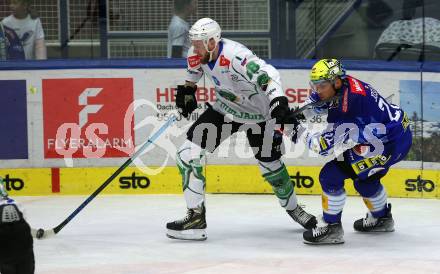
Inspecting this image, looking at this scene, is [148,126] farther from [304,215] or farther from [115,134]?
[304,215]

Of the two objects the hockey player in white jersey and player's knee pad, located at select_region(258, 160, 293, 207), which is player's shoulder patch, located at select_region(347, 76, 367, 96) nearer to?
the hockey player in white jersey

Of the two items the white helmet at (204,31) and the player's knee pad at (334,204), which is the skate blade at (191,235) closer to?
the player's knee pad at (334,204)

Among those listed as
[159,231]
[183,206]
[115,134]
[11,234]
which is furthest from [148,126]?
[11,234]

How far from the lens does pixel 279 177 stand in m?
6.93

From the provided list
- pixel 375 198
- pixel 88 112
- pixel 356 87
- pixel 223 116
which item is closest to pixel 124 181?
pixel 88 112

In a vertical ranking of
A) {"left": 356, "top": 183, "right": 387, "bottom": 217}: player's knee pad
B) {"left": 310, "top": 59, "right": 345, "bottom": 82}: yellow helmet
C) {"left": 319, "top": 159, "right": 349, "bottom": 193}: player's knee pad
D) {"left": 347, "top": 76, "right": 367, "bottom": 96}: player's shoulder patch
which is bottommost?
{"left": 356, "top": 183, "right": 387, "bottom": 217}: player's knee pad

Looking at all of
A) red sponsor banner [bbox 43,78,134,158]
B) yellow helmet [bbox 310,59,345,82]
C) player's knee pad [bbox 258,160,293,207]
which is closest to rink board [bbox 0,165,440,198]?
red sponsor banner [bbox 43,78,134,158]

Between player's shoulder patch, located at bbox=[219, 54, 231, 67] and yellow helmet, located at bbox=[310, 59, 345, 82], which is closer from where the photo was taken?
yellow helmet, located at bbox=[310, 59, 345, 82]

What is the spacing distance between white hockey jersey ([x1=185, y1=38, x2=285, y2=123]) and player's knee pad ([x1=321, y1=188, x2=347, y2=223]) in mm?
719

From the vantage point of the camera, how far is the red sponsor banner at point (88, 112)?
8.59 m

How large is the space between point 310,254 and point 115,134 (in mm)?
2826

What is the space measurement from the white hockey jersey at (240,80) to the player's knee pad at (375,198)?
81 centimetres

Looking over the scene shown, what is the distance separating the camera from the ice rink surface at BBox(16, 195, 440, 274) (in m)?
5.94

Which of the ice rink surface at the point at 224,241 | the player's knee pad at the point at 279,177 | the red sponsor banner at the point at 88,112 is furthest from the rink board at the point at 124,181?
the player's knee pad at the point at 279,177
